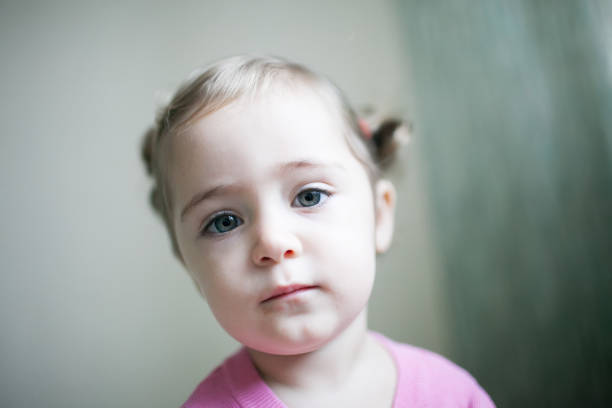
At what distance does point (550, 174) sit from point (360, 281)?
1.92 ft

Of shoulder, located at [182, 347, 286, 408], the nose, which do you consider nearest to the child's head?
the nose

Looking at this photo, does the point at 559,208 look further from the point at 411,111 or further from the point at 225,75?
the point at 225,75

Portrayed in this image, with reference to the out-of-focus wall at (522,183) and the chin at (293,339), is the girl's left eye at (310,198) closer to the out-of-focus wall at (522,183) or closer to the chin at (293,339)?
the chin at (293,339)

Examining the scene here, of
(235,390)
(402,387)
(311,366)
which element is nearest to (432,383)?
(402,387)

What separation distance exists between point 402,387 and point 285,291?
303 mm

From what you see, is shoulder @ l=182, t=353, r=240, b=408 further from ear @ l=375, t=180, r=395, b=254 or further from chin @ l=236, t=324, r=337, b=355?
ear @ l=375, t=180, r=395, b=254

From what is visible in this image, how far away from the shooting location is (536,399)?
3.13 feet

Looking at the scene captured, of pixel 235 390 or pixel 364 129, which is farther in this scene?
pixel 364 129

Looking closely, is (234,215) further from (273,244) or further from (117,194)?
(117,194)

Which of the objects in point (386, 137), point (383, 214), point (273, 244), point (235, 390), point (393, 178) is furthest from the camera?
point (393, 178)

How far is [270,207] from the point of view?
571 millimetres

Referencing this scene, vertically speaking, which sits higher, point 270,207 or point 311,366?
point 270,207

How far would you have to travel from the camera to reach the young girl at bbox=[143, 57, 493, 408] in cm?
57

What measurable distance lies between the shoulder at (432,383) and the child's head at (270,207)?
0.20 metres
